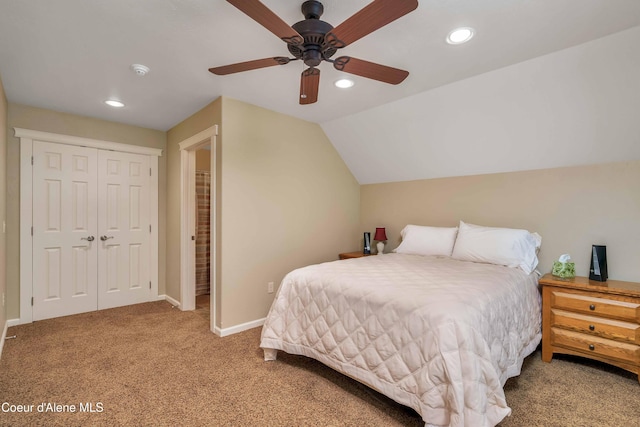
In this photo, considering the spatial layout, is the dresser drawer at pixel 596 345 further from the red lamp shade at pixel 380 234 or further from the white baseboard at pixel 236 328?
the white baseboard at pixel 236 328

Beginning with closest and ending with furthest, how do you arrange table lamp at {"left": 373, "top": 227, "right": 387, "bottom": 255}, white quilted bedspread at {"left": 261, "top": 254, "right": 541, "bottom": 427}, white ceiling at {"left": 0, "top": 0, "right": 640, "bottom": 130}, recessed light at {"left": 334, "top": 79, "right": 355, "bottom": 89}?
white quilted bedspread at {"left": 261, "top": 254, "right": 541, "bottom": 427}, white ceiling at {"left": 0, "top": 0, "right": 640, "bottom": 130}, recessed light at {"left": 334, "top": 79, "right": 355, "bottom": 89}, table lamp at {"left": 373, "top": 227, "right": 387, "bottom": 255}

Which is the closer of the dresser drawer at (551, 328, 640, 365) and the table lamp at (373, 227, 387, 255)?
the dresser drawer at (551, 328, 640, 365)

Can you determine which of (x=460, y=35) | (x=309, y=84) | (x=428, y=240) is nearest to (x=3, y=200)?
(x=309, y=84)

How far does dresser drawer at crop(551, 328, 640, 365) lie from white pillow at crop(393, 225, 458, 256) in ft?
3.77

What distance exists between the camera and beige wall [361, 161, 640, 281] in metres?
2.56

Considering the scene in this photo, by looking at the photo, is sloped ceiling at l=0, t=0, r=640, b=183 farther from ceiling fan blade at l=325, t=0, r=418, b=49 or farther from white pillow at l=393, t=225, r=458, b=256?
white pillow at l=393, t=225, r=458, b=256

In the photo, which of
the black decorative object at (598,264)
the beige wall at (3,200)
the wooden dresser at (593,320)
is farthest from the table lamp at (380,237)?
the beige wall at (3,200)

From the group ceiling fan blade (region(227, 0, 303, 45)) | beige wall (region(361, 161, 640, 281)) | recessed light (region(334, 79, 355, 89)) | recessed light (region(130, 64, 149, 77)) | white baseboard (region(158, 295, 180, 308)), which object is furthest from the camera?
white baseboard (region(158, 295, 180, 308))

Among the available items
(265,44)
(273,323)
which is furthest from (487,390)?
(265,44)

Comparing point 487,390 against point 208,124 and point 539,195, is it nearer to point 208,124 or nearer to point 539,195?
point 539,195

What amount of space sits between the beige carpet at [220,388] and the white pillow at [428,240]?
3.99 feet

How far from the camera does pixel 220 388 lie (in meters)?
2.10

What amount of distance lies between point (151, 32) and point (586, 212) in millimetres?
3674

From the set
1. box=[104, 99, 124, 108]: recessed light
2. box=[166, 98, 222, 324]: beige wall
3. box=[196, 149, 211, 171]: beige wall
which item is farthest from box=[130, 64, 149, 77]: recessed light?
box=[196, 149, 211, 171]: beige wall
